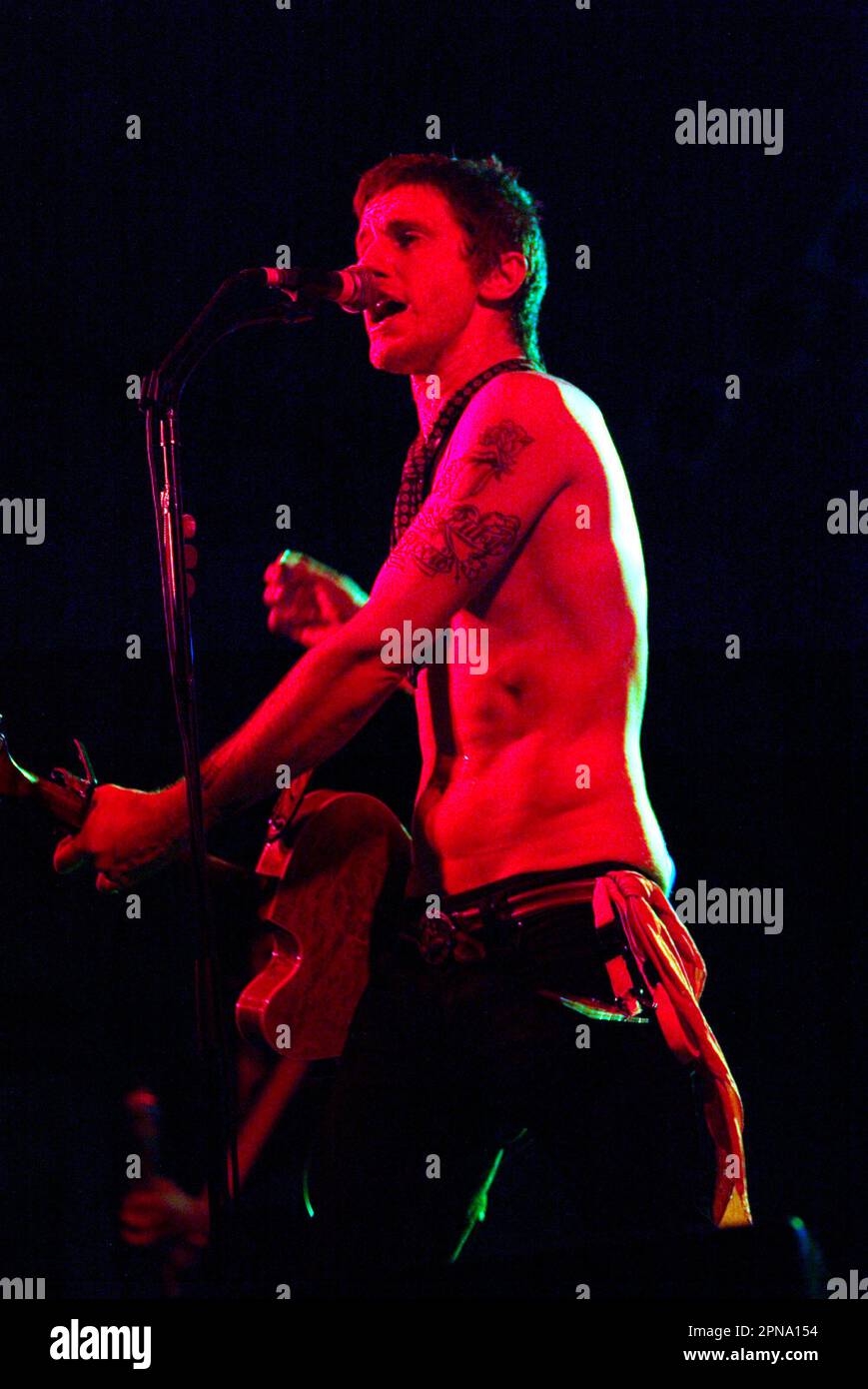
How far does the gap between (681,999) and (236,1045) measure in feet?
4.46

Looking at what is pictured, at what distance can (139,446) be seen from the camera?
3410 mm


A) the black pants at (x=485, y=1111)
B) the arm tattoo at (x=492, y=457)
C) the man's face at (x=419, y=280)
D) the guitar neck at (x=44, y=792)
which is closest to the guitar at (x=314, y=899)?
the guitar neck at (x=44, y=792)

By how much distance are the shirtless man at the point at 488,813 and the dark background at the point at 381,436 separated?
101 cm

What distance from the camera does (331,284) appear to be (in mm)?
2381

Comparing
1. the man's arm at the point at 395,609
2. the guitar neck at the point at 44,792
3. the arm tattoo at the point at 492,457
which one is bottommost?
the guitar neck at the point at 44,792

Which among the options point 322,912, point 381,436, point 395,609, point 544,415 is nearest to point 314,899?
point 322,912

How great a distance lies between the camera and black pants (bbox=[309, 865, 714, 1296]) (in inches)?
78.4

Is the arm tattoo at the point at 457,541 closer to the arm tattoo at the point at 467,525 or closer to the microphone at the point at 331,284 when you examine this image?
the arm tattoo at the point at 467,525

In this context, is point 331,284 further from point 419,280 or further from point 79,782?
point 79,782

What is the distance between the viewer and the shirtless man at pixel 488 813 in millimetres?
2068

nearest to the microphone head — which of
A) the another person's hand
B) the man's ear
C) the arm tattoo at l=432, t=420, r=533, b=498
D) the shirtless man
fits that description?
the man's ear

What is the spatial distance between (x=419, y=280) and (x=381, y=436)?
925mm
